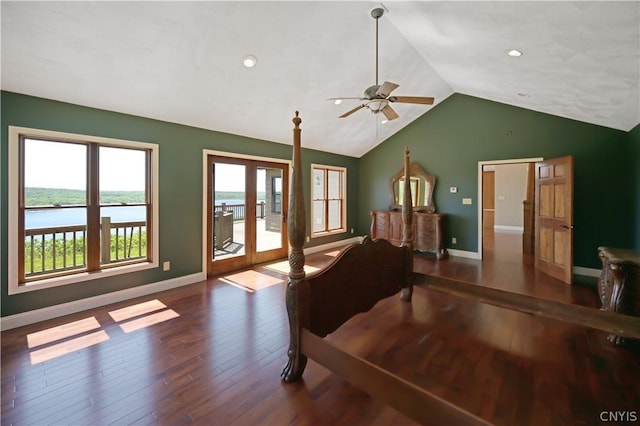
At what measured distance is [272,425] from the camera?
5.45ft

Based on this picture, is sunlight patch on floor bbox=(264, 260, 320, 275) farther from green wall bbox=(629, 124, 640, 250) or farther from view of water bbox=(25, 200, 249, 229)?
green wall bbox=(629, 124, 640, 250)

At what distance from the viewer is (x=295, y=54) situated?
3.42 meters

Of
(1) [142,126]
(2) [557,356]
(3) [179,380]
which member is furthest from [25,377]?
(2) [557,356]

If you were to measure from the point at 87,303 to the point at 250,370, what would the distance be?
251 centimetres

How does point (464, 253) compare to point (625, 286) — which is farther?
point (464, 253)

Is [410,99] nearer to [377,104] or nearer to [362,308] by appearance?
[377,104]

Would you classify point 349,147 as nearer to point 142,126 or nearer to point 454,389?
point 142,126

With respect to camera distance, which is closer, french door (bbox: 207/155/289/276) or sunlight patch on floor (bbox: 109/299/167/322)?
sunlight patch on floor (bbox: 109/299/167/322)

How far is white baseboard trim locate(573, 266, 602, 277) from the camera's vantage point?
4648mm

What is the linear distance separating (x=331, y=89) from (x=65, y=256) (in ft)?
13.8

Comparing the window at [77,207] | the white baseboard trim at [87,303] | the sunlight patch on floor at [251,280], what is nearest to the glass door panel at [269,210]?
the sunlight patch on floor at [251,280]

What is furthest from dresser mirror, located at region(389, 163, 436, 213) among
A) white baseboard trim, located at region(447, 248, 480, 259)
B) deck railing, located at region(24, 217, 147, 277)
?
deck railing, located at region(24, 217, 147, 277)

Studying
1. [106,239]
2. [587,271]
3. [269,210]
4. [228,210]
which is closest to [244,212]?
[228,210]

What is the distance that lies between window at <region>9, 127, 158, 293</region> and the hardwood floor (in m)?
0.64
